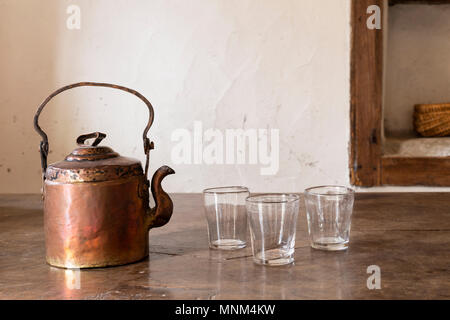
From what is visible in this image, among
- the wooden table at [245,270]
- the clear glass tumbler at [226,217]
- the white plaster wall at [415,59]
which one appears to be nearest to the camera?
the wooden table at [245,270]

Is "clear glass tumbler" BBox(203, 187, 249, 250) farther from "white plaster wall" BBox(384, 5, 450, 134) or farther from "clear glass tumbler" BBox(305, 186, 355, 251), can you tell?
"white plaster wall" BBox(384, 5, 450, 134)

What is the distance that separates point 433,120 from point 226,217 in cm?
201

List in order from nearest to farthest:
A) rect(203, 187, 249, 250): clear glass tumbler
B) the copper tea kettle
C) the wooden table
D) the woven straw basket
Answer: the wooden table
the copper tea kettle
rect(203, 187, 249, 250): clear glass tumbler
the woven straw basket

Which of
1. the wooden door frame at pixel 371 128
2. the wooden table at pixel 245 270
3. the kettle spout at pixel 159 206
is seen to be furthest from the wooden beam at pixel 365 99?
the kettle spout at pixel 159 206

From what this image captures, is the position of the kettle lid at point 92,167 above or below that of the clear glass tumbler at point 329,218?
above

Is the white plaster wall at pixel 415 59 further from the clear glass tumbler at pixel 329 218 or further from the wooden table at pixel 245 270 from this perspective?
the clear glass tumbler at pixel 329 218

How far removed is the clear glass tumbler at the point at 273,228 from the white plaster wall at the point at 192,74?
179 cm

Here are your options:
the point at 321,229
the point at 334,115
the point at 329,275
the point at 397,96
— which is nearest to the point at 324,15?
the point at 334,115

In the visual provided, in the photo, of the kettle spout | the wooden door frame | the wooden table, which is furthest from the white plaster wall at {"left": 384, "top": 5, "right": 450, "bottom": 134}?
the kettle spout

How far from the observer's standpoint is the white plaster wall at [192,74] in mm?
2688

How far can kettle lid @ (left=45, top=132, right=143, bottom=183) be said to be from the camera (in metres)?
0.95

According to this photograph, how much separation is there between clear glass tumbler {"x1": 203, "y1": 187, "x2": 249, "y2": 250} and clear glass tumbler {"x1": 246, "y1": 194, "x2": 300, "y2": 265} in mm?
104

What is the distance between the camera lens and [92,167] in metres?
0.95

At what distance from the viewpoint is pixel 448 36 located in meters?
2.97
